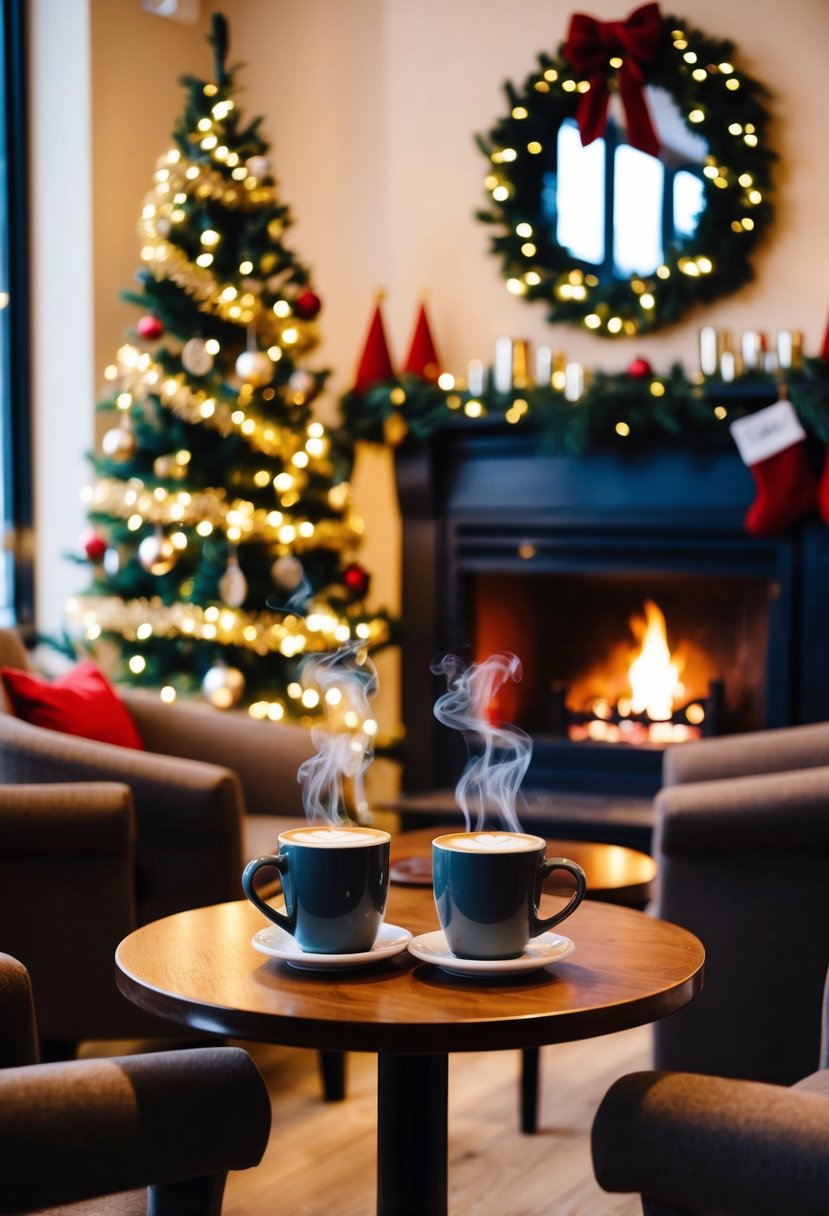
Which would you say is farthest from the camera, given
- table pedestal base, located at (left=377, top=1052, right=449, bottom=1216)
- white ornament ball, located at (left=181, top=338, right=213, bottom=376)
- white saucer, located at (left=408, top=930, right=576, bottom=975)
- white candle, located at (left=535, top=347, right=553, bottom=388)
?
white candle, located at (left=535, top=347, right=553, bottom=388)

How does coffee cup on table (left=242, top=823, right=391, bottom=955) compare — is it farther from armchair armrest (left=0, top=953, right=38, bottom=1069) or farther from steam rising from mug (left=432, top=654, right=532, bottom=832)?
steam rising from mug (left=432, top=654, right=532, bottom=832)

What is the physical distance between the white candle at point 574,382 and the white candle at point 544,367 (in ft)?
0.40

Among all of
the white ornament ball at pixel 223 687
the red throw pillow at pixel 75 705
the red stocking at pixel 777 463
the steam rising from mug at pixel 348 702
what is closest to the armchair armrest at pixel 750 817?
the red throw pillow at pixel 75 705

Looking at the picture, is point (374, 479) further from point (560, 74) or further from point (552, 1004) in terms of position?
point (552, 1004)

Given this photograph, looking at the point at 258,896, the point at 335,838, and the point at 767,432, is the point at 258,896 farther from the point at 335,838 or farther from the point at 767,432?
the point at 767,432

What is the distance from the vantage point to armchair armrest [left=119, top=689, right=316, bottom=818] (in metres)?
2.99

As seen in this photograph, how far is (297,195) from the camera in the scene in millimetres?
4496

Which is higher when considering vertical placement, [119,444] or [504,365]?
[504,365]

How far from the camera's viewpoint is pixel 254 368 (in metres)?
3.68

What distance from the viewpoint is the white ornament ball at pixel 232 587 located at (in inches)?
143

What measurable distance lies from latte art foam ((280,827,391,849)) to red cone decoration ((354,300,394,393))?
2.90 meters

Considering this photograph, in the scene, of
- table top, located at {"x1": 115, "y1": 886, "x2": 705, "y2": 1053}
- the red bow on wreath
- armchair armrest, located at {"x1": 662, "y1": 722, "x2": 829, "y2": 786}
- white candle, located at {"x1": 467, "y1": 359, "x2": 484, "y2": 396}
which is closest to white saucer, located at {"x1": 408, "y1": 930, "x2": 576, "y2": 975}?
table top, located at {"x1": 115, "y1": 886, "x2": 705, "y2": 1053}

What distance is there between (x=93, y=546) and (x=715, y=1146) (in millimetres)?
2894

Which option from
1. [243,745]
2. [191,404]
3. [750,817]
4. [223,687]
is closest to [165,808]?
[243,745]
